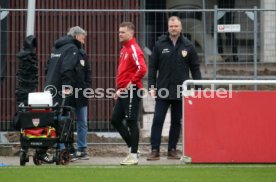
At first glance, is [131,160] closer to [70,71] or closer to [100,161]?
[100,161]

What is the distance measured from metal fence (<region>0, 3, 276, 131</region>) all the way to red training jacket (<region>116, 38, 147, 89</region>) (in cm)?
295

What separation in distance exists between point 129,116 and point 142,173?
5.42 ft

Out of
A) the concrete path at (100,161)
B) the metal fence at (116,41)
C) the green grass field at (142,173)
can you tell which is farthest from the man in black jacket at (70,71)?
the green grass field at (142,173)

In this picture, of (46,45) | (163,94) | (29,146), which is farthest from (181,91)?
(46,45)

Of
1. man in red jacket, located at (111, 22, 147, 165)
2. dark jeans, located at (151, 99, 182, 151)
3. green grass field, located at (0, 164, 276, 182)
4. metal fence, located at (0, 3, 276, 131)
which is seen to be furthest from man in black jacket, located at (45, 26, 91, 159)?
green grass field, located at (0, 164, 276, 182)

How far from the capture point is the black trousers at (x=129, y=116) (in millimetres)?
13125

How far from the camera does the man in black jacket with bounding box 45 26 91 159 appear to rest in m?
14.2

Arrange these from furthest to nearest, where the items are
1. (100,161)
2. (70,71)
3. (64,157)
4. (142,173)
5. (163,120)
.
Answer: (100,161) → (70,71) → (163,120) → (64,157) → (142,173)

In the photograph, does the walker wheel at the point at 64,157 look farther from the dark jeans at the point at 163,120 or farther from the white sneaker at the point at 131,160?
the dark jeans at the point at 163,120

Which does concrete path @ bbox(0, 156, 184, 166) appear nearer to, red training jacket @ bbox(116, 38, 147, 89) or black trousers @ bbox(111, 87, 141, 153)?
black trousers @ bbox(111, 87, 141, 153)

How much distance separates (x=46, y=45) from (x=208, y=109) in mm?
4353

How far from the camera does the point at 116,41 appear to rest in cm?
1641

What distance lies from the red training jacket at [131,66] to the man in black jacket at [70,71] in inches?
46.7

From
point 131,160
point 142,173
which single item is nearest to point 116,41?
point 131,160
